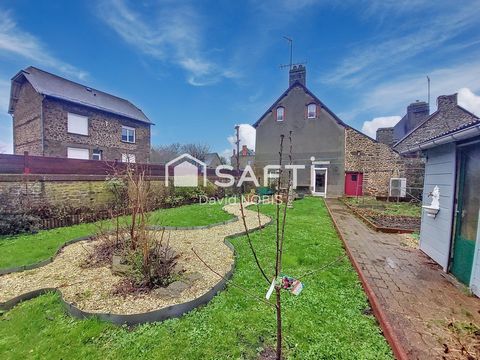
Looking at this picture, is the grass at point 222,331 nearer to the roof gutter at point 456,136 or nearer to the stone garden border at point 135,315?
the stone garden border at point 135,315

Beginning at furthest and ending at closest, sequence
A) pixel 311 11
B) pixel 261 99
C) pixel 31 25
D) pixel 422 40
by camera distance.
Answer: pixel 261 99
pixel 31 25
pixel 311 11
pixel 422 40

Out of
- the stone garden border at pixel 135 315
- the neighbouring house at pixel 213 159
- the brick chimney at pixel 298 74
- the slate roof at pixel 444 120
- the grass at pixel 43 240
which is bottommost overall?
the grass at pixel 43 240

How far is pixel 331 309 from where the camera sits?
10.00 feet

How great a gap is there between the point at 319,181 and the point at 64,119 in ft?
66.3

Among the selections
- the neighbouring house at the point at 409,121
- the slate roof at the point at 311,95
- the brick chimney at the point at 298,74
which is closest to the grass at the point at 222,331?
the slate roof at the point at 311,95

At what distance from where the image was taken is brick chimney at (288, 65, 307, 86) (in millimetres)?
19219

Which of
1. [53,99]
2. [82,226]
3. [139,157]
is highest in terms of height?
[53,99]

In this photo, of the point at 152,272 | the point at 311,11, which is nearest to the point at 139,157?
the point at 311,11

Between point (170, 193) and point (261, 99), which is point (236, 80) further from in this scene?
point (170, 193)

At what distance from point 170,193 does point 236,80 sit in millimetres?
10072

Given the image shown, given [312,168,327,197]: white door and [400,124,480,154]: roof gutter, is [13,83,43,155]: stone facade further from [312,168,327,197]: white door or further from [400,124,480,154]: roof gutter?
[400,124,480,154]: roof gutter

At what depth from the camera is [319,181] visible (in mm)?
18359

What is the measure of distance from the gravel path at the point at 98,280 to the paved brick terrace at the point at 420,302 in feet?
→ 8.41

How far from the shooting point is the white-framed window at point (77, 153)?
56.4 feet
